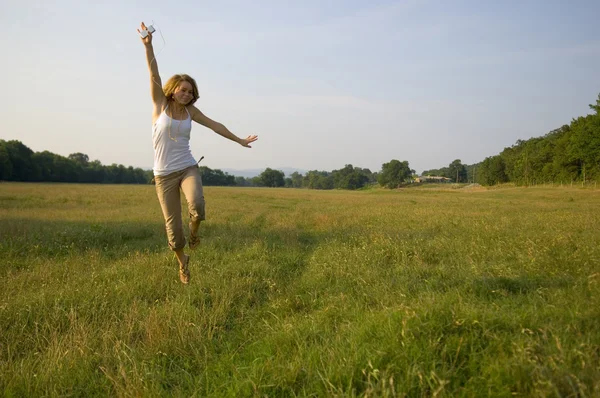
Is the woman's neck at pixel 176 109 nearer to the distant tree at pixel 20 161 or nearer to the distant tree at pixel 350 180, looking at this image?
the distant tree at pixel 20 161

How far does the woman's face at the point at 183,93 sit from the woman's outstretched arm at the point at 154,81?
0.17m

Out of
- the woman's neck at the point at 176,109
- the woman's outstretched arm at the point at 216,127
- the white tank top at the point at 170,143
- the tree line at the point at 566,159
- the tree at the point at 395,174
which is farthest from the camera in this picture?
the tree at the point at 395,174

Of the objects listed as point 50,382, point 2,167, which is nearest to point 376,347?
point 50,382

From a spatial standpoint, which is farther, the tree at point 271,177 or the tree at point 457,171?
the tree at point 457,171

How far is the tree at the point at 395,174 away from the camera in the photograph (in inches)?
4210

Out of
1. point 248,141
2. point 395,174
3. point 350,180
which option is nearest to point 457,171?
point 350,180

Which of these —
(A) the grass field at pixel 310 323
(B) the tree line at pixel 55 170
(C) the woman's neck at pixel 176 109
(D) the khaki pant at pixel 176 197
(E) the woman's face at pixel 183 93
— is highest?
(B) the tree line at pixel 55 170

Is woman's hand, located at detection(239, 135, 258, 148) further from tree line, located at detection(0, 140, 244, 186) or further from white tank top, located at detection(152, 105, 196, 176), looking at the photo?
tree line, located at detection(0, 140, 244, 186)

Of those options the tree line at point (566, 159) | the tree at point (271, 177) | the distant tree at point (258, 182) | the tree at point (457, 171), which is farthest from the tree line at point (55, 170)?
the tree at point (457, 171)

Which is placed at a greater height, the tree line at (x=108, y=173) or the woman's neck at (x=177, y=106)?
the tree line at (x=108, y=173)

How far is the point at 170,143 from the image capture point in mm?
4406

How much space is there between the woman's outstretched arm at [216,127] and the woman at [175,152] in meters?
0.01

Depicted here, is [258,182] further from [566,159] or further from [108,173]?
[566,159]

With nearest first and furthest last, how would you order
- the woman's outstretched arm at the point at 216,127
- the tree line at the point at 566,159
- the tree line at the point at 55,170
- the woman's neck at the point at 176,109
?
the woman's neck at the point at 176,109 → the woman's outstretched arm at the point at 216,127 → the tree line at the point at 566,159 → the tree line at the point at 55,170
